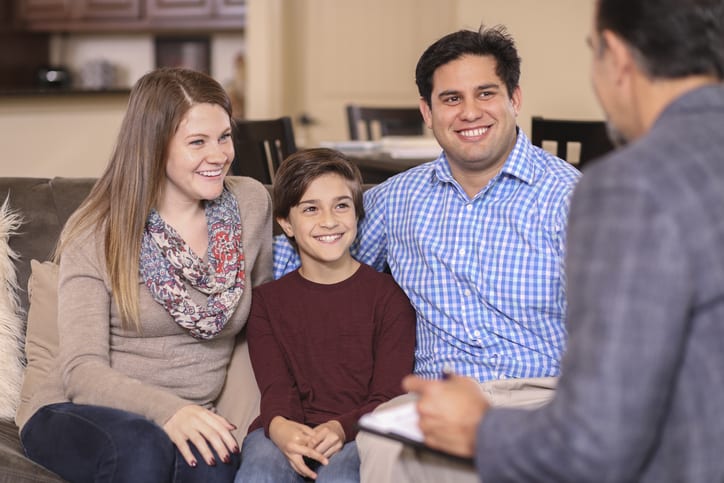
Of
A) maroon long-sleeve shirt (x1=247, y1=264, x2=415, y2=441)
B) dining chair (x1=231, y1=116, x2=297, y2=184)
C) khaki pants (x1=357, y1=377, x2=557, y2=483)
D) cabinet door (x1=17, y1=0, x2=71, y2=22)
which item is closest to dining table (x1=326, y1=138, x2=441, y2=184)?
dining chair (x1=231, y1=116, x2=297, y2=184)

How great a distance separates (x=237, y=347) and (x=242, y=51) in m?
5.10

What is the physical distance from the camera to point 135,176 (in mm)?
1825

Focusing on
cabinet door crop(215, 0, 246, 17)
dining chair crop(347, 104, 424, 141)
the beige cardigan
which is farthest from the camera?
cabinet door crop(215, 0, 246, 17)

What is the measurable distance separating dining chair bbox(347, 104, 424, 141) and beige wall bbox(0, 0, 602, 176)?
2.32ft

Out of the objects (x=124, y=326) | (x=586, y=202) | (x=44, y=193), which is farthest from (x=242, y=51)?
(x=586, y=202)

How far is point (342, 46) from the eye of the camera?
5211mm

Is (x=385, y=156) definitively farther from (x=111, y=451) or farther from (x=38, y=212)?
(x=111, y=451)

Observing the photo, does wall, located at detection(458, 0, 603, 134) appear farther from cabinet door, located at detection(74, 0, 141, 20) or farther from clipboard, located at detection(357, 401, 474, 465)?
clipboard, located at detection(357, 401, 474, 465)

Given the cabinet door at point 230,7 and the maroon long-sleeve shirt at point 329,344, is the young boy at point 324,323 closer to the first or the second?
the maroon long-sleeve shirt at point 329,344

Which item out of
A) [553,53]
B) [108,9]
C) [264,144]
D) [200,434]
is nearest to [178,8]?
[108,9]

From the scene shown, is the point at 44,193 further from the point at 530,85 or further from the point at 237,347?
the point at 530,85

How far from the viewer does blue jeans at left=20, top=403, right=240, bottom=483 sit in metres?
1.58

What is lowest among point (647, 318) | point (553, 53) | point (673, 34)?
point (647, 318)

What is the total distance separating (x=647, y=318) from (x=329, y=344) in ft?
3.45
